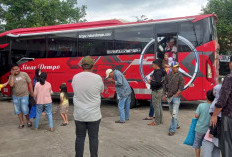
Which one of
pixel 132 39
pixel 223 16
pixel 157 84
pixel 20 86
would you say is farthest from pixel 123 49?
pixel 223 16

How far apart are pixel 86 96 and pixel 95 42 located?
7.19 m

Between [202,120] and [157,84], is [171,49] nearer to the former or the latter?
[157,84]

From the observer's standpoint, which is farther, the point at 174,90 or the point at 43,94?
the point at 43,94

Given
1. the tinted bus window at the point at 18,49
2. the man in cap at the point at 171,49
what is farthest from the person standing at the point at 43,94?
the tinted bus window at the point at 18,49

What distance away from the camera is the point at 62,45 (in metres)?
11.2

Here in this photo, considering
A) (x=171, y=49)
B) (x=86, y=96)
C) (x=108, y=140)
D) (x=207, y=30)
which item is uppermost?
(x=207, y=30)

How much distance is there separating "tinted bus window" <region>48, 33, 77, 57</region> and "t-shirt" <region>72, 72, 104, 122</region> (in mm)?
7536

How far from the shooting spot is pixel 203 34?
8969 mm

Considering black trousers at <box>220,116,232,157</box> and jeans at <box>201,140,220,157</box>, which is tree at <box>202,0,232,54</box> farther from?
black trousers at <box>220,116,232,157</box>

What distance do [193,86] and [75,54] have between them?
5261 mm

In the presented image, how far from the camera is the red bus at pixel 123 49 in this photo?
9.03 meters

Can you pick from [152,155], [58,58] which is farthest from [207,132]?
[58,58]

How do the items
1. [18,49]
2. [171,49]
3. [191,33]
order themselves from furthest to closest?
[18,49] → [171,49] → [191,33]

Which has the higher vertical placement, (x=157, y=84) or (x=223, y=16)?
(x=223, y=16)
